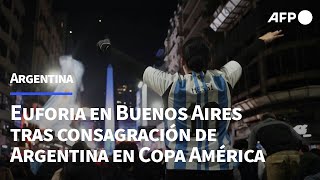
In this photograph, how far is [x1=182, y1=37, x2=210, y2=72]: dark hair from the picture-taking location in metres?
3.08

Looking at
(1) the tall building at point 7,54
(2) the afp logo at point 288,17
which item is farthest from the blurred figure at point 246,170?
(1) the tall building at point 7,54

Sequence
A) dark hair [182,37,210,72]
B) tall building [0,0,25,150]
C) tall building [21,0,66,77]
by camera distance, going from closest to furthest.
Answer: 1. dark hair [182,37,210,72]
2. tall building [0,0,25,150]
3. tall building [21,0,66,77]

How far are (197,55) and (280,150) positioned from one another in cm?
266

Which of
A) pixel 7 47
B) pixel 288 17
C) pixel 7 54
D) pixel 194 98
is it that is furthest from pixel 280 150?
pixel 7 47

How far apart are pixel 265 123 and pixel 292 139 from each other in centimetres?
43

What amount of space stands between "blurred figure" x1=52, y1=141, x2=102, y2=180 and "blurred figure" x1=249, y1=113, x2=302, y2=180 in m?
3.19

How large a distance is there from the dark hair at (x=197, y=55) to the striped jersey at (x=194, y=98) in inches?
2.2

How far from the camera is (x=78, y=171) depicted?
7184mm

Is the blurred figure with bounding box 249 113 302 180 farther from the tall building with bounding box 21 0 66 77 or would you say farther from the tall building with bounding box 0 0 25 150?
the tall building with bounding box 21 0 66 77

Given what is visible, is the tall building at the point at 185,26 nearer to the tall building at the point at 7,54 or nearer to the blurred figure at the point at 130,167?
the tall building at the point at 7,54

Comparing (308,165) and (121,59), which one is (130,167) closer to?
(308,165)

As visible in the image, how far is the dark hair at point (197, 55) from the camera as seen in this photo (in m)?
3.08

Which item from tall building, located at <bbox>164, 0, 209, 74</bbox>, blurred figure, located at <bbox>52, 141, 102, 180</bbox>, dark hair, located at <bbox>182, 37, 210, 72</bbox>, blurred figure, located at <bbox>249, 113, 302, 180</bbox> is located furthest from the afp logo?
dark hair, located at <bbox>182, 37, 210, 72</bbox>

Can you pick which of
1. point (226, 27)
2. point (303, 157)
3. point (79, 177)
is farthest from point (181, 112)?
point (226, 27)
